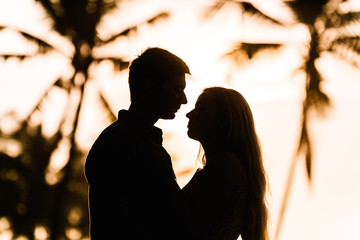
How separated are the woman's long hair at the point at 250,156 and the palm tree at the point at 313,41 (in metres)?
13.4

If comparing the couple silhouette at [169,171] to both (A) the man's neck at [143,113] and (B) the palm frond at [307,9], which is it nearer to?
(A) the man's neck at [143,113]

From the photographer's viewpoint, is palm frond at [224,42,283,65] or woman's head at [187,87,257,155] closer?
woman's head at [187,87,257,155]

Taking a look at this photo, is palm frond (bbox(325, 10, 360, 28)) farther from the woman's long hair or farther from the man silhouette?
the man silhouette

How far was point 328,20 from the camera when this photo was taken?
701 inches

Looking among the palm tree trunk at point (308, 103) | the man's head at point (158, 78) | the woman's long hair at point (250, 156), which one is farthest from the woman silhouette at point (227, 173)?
the palm tree trunk at point (308, 103)

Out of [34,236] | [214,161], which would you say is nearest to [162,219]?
[214,161]

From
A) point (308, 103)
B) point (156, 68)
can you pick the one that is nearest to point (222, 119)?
point (156, 68)

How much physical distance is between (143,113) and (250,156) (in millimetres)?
851

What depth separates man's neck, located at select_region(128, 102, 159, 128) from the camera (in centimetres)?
281

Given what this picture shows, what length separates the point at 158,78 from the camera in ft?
9.61

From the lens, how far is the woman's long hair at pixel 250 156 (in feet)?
11.1

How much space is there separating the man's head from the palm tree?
14.0 m

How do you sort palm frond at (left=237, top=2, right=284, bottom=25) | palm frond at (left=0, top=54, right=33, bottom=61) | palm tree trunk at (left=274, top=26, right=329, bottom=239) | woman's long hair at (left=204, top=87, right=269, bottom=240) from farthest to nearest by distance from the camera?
palm frond at (left=0, top=54, right=33, bottom=61) → palm frond at (left=237, top=2, right=284, bottom=25) → palm tree trunk at (left=274, top=26, right=329, bottom=239) → woman's long hair at (left=204, top=87, right=269, bottom=240)

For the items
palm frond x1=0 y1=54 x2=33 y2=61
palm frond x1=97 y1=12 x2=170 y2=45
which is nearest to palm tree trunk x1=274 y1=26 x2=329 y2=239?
palm frond x1=97 y1=12 x2=170 y2=45
